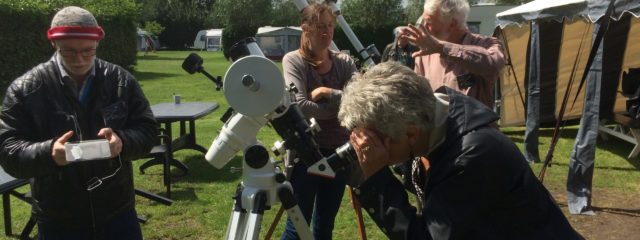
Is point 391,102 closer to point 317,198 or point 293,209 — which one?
point 293,209

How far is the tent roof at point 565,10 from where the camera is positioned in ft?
17.5

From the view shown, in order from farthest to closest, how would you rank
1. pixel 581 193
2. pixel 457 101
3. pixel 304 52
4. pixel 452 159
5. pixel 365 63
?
pixel 581 193 → pixel 365 63 → pixel 304 52 → pixel 457 101 → pixel 452 159

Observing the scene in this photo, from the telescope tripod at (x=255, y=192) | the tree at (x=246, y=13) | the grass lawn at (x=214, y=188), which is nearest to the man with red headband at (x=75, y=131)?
the telescope tripod at (x=255, y=192)

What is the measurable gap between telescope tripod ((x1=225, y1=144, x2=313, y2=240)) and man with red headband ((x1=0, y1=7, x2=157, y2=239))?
1.85 feet

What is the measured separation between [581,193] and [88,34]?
4.69 m

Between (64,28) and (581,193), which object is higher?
(64,28)

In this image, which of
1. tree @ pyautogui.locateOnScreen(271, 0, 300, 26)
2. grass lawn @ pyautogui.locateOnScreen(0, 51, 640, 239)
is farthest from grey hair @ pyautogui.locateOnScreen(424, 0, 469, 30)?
tree @ pyautogui.locateOnScreen(271, 0, 300, 26)

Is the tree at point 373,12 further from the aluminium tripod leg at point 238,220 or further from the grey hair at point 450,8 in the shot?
the aluminium tripod leg at point 238,220

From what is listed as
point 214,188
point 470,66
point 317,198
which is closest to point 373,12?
point 214,188

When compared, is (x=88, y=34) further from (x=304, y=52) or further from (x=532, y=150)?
(x=532, y=150)

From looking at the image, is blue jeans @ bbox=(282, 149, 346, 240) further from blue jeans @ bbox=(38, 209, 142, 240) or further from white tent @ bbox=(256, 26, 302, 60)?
white tent @ bbox=(256, 26, 302, 60)

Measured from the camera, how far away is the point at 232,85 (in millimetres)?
2156

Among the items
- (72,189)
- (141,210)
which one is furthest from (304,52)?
(141,210)

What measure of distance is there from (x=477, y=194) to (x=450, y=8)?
78.4 inches
